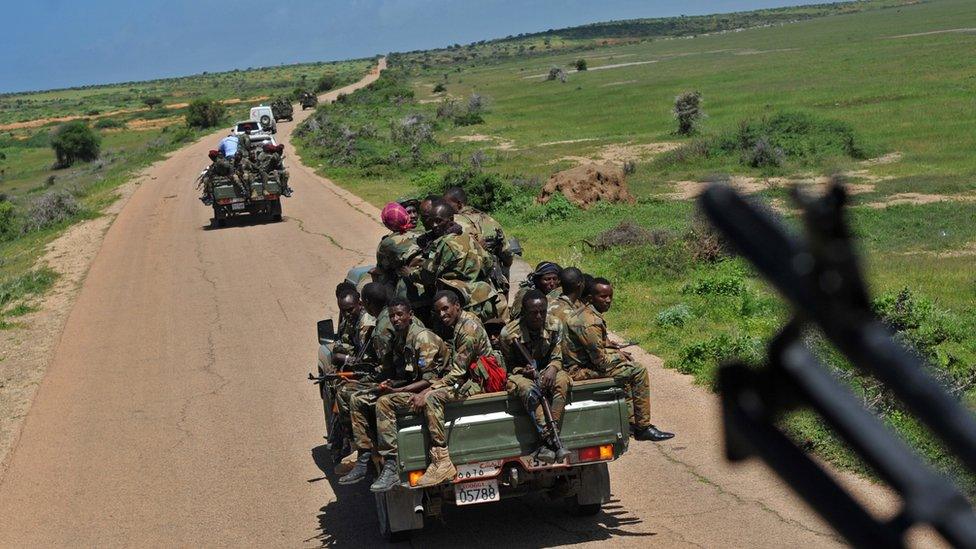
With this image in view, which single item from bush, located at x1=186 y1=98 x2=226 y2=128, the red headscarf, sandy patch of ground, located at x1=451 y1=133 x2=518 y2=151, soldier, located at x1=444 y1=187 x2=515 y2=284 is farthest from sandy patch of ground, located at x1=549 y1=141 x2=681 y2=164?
bush, located at x1=186 y1=98 x2=226 y2=128

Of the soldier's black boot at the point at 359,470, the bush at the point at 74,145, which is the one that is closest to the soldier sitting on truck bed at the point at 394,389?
the soldier's black boot at the point at 359,470

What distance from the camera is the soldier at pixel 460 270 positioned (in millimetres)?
8891

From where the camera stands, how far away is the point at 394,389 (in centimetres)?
784

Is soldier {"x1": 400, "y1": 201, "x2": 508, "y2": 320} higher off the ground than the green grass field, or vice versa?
soldier {"x1": 400, "y1": 201, "x2": 508, "y2": 320}

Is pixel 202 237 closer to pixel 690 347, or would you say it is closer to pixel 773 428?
pixel 690 347

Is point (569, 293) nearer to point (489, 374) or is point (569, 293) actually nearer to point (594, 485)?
point (489, 374)

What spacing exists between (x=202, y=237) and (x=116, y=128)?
81411 mm

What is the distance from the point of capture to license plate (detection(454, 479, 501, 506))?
25.1 ft

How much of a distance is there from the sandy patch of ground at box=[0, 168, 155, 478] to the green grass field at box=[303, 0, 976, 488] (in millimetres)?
7311

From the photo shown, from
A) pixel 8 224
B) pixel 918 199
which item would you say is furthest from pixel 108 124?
pixel 918 199

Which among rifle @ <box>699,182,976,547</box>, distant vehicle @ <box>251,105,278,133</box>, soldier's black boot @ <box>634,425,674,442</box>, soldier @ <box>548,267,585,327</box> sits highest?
rifle @ <box>699,182,976,547</box>

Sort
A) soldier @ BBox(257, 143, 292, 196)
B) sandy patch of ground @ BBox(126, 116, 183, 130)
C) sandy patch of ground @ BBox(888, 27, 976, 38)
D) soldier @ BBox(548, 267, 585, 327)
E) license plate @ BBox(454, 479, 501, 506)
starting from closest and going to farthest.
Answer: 1. license plate @ BBox(454, 479, 501, 506)
2. soldier @ BBox(548, 267, 585, 327)
3. soldier @ BBox(257, 143, 292, 196)
4. sandy patch of ground @ BBox(888, 27, 976, 38)
5. sandy patch of ground @ BBox(126, 116, 183, 130)

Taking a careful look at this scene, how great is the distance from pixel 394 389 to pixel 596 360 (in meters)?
1.50

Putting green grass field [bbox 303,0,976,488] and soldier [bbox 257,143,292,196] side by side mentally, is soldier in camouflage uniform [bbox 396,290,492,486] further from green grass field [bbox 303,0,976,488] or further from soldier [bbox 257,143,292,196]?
soldier [bbox 257,143,292,196]
